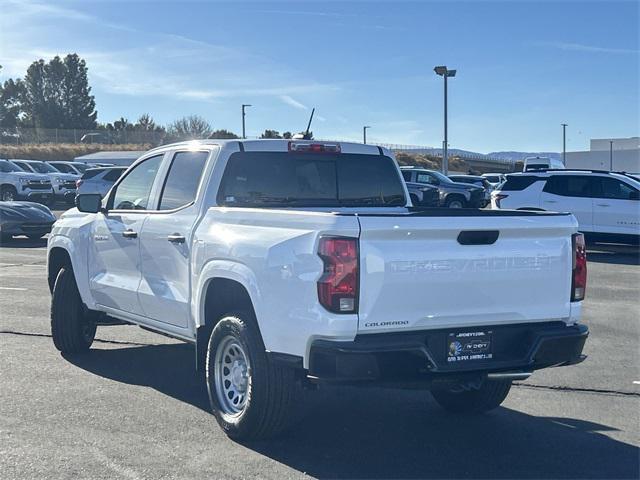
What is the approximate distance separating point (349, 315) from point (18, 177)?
2806 centimetres

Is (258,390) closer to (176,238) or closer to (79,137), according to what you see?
(176,238)

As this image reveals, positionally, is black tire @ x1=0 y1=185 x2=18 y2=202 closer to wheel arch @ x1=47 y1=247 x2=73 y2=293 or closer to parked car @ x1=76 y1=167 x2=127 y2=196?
parked car @ x1=76 y1=167 x2=127 y2=196

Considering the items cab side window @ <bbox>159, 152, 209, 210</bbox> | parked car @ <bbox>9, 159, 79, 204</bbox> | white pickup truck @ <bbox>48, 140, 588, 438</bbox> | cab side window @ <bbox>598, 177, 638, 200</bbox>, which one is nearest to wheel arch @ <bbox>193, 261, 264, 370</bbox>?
white pickup truck @ <bbox>48, 140, 588, 438</bbox>

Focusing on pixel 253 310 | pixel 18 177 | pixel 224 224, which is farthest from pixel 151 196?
pixel 18 177

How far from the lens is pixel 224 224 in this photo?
5.52 metres

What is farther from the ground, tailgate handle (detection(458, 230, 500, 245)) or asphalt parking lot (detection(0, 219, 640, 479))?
tailgate handle (detection(458, 230, 500, 245))

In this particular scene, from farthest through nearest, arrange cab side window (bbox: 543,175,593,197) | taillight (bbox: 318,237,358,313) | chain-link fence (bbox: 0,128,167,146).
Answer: chain-link fence (bbox: 0,128,167,146) < cab side window (bbox: 543,175,593,197) < taillight (bbox: 318,237,358,313)

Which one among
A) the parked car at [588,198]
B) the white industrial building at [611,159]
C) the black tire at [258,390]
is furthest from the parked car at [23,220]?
the white industrial building at [611,159]

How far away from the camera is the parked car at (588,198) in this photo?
1780cm

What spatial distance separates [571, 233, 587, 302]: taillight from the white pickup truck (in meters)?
0.01

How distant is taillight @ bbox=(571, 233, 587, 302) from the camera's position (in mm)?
5262

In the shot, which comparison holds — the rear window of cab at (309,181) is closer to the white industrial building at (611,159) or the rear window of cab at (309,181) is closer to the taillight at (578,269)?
the taillight at (578,269)

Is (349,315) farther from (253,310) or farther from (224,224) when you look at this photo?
(224,224)

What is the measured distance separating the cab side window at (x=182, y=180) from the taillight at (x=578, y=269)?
8.94ft
